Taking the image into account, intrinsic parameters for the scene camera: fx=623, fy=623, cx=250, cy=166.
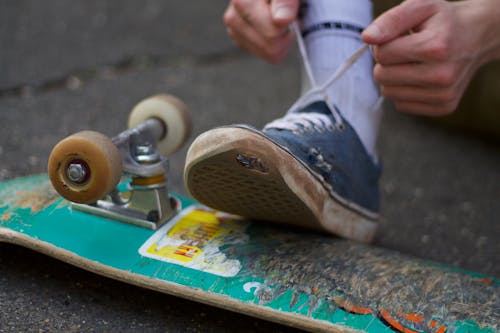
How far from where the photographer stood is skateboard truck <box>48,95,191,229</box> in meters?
1.06

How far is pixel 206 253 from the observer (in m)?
1.16

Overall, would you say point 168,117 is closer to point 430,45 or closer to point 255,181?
point 255,181

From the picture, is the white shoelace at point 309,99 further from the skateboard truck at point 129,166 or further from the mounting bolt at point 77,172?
the mounting bolt at point 77,172

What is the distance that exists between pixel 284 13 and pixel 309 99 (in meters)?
0.20

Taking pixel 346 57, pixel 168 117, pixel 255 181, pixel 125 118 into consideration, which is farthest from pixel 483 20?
pixel 125 118

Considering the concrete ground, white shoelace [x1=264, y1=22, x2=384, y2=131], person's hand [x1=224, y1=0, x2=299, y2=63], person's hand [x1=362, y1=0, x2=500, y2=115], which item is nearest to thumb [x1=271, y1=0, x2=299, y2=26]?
person's hand [x1=224, y1=0, x2=299, y2=63]

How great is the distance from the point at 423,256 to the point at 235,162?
759mm

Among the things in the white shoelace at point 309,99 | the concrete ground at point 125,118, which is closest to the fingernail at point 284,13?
the white shoelace at point 309,99

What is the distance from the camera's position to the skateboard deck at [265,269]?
1037 mm

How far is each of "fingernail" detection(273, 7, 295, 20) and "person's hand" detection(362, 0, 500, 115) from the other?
215mm

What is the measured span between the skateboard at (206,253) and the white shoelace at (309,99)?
217 mm

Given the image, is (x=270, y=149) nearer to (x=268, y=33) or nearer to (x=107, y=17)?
(x=268, y=33)

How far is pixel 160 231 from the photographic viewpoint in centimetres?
123

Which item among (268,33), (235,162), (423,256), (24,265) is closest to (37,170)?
(24,265)
